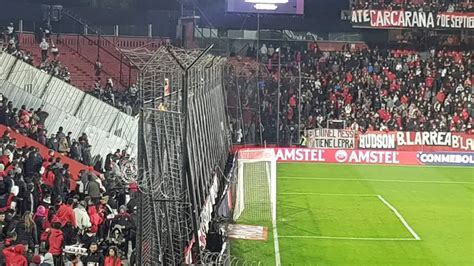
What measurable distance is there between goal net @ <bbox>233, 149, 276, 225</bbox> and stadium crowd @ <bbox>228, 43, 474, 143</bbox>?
386 inches

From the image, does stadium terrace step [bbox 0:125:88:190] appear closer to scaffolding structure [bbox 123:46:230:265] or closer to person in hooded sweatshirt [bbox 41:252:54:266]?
scaffolding structure [bbox 123:46:230:265]

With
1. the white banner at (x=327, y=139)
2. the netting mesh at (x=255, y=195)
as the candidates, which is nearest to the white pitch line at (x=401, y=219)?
the netting mesh at (x=255, y=195)

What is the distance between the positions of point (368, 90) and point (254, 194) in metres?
20.0

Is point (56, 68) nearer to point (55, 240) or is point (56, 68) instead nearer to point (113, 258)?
point (55, 240)

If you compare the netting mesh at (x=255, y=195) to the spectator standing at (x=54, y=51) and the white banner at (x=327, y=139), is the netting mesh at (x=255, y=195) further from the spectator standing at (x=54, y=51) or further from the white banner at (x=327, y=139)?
the spectator standing at (x=54, y=51)

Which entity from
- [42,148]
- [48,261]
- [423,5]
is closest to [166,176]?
[48,261]

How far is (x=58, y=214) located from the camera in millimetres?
14859

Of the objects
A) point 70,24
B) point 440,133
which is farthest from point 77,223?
point 70,24

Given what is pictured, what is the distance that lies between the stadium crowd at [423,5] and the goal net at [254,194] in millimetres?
17691

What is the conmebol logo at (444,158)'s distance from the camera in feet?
116

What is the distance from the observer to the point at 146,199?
1109cm

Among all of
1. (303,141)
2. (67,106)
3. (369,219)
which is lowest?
(369,219)

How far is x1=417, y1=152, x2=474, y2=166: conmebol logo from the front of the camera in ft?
116

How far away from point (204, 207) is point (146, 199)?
4398 millimetres
